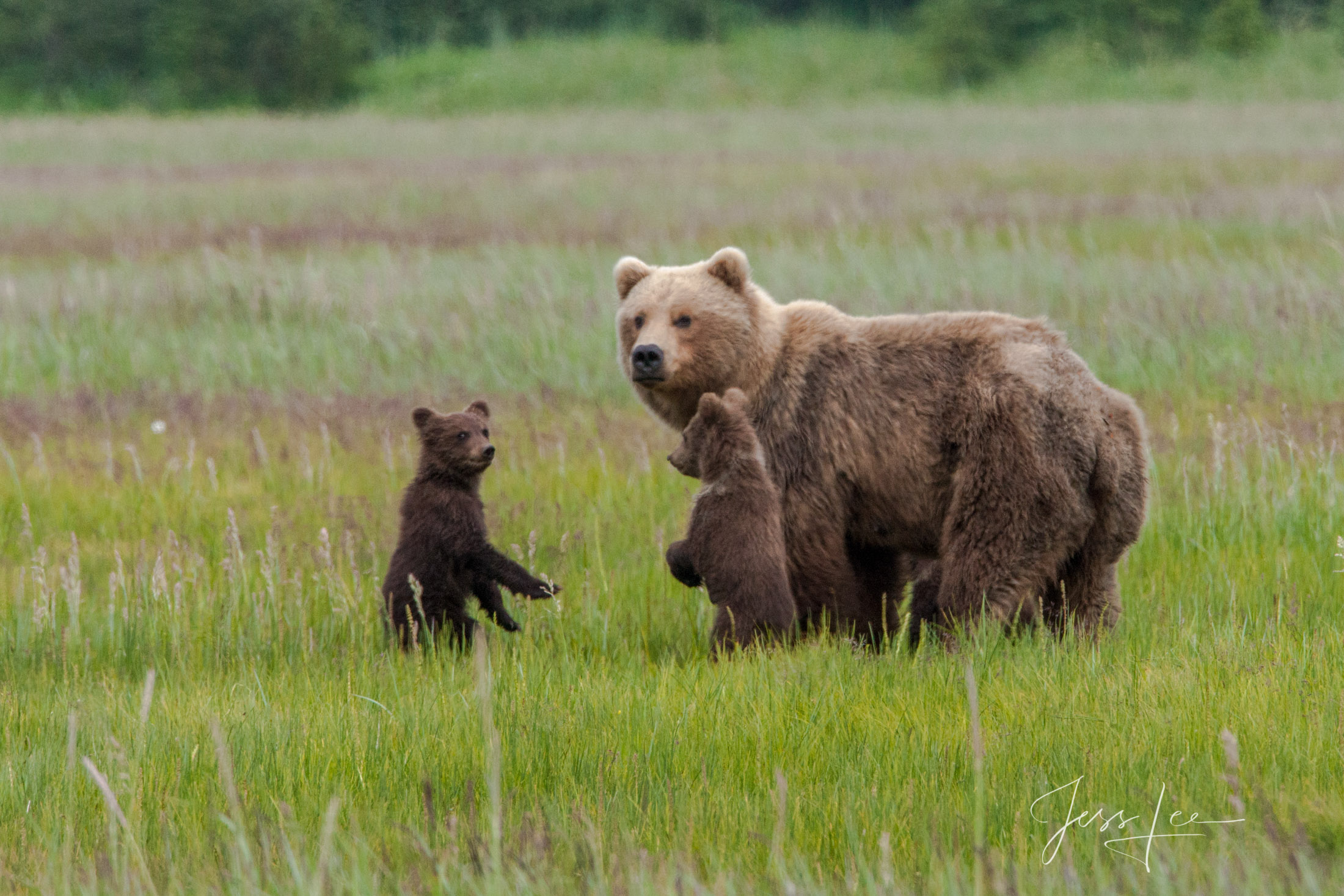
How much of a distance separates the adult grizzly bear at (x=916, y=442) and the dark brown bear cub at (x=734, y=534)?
0.21 m

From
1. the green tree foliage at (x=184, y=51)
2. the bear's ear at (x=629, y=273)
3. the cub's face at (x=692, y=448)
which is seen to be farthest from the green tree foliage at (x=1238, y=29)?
the cub's face at (x=692, y=448)

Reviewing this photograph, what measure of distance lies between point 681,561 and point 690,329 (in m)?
0.94

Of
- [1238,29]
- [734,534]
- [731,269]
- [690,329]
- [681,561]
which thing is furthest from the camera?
[1238,29]

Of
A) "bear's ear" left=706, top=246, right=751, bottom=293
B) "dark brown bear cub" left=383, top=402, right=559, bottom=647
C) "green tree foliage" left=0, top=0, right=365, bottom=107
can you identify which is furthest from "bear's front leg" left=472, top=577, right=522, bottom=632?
"green tree foliage" left=0, top=0, right=365, bottom=107

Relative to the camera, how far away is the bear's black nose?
16.0 ft

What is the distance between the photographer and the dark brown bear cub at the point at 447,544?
4.78 m

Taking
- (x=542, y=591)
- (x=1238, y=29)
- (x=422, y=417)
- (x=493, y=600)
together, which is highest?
(x=1238, y=29)

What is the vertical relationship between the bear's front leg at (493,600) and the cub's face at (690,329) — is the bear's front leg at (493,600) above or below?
below

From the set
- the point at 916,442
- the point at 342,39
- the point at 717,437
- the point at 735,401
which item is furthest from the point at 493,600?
the point at 342,39

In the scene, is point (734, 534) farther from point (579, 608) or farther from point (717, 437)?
point (579, 608)

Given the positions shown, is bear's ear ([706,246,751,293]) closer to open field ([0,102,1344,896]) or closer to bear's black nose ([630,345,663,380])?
bear's black nose ([630,345,663,380])

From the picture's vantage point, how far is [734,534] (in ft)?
14.9

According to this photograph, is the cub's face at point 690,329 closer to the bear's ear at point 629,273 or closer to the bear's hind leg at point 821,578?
the bear's ear at point 629,273

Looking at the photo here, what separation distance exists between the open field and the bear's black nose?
916 mm
